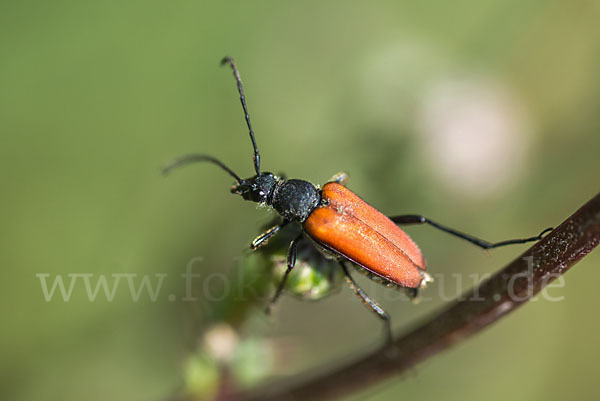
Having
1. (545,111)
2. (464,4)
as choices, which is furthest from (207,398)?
(464,4)

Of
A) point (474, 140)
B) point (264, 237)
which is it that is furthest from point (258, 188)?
point (474, 140)

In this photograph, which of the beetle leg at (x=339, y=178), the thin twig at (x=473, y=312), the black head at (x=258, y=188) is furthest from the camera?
the beetle leg at (x=339, y=178)

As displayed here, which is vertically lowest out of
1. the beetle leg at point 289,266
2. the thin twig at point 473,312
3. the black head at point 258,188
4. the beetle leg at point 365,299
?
the thin twig at point 473,312

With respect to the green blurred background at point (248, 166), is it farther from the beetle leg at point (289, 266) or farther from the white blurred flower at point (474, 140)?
the beetle leg at point (289, 266)

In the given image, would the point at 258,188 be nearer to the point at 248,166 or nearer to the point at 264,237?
the point at 264,237

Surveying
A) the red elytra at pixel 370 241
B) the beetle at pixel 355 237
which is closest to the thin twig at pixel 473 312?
the beetle at pixel 355 237

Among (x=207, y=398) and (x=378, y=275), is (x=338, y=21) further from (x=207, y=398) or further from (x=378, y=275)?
(x=207, y=398)
